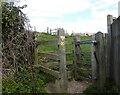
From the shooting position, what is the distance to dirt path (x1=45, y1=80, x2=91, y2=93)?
7236 millimetres

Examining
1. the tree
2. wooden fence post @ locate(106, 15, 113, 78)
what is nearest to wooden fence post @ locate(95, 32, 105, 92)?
wooden fence post @ locate(106, 15, 113, 78)

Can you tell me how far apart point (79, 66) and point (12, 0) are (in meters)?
3.45

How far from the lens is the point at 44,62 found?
375 inches

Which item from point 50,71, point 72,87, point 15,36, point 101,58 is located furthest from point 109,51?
point 15,36

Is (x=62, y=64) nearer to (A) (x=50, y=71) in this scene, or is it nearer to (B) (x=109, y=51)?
(A) (x=50, y=71)

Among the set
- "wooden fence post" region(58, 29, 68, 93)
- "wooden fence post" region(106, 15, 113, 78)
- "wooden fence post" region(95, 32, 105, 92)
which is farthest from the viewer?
"wooden fence post" region(106, 15, 113, 78)

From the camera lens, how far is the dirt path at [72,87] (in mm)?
7236

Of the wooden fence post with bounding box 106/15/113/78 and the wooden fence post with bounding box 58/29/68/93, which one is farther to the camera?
the wooden fence post with bounding box 106/15/113/78

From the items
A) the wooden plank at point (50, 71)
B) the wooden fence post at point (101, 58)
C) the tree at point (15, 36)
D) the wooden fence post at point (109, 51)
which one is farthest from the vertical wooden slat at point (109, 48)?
the tree at point (15, 36)

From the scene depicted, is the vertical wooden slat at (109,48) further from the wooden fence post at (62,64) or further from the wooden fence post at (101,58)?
the wooden fence post at (62,64)

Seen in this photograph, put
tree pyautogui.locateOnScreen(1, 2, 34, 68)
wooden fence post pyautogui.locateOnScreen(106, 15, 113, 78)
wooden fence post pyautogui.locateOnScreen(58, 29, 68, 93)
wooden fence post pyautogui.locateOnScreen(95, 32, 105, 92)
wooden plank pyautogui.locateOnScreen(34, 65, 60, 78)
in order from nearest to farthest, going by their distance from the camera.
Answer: wooden fence post pyautogui.locateOnScreen(58, 29, 68, 93)
wooden plank pyautogui.locateOnScreen(34, 65, 60, 78)
wooden fence post pyautogui.locateOnScreen(95, 32, 105, 92)
tree pyautogui.locateOnScreen(1, 2, 34, 68)
wooden fence post pyautogui.locateOnScreen(106, 15, 113, 78)

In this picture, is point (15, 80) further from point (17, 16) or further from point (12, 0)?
point (12, 0)

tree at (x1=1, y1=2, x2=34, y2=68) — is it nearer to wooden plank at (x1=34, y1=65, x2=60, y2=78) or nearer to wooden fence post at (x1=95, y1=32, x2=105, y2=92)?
wooden plank at (x1=34, y1=65, x2=60, y2=78)

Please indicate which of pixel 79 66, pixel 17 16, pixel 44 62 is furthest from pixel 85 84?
pixel 17 16
